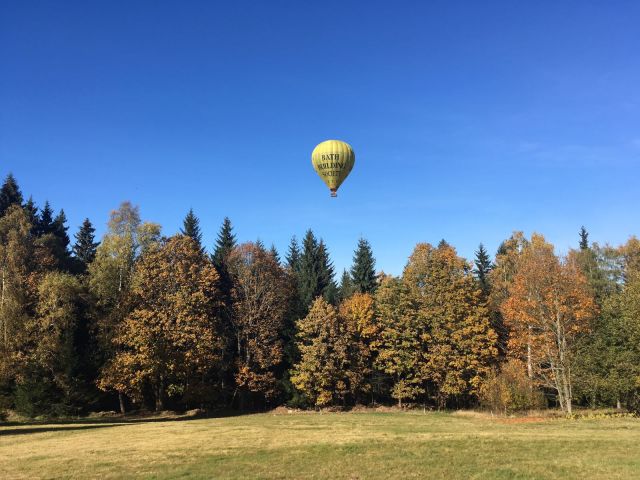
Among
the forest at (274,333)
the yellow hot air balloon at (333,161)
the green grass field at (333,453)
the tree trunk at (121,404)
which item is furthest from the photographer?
the tree trunk at (121,404)

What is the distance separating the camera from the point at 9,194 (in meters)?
53.5

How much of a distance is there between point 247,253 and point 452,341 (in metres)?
21.2

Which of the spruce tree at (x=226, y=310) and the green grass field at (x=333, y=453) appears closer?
the green grass field at (x=333, y=453)

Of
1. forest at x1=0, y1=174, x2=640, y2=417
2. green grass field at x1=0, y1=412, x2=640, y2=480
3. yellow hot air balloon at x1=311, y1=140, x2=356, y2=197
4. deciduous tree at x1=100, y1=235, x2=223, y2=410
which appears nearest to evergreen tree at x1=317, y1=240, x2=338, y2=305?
forest at x1=0, y1=174, x2=640, y2=417

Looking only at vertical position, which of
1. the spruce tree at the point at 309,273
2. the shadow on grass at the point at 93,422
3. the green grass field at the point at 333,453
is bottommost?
the shadow on grass at the point at 93,422

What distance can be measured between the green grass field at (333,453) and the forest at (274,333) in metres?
12.9

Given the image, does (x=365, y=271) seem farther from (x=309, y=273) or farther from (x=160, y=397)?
(x=160, y=397)

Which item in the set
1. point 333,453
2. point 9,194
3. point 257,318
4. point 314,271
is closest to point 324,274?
point 314,271

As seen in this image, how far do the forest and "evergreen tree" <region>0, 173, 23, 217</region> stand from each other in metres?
0.18

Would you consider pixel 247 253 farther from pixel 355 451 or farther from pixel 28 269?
pixel 355 451

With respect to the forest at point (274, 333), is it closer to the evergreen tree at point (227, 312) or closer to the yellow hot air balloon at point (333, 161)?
the evergreen tree at point (227, 312)

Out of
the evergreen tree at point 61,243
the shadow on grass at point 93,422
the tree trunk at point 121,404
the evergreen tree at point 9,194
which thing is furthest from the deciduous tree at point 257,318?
the evergreen tree at point 9,194

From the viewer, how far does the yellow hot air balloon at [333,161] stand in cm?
3319

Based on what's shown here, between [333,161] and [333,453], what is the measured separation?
66.2 feet
